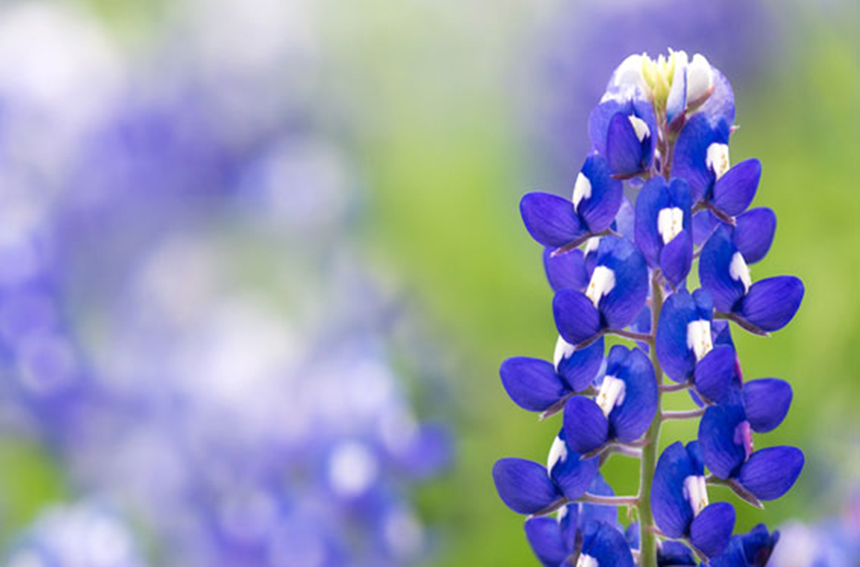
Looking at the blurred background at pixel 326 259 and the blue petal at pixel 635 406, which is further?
the blurred background at pixel 326 259

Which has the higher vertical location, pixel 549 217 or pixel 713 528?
pixel 549 217

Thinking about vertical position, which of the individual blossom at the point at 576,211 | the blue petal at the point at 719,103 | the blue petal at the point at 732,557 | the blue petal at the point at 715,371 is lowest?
the blue petal at the point at 732,557

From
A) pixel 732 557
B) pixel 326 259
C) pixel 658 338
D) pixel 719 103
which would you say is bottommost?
pixel 732 557

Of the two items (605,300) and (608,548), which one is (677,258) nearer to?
(605,300)

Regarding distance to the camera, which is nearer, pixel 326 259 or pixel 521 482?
pixel 521 482

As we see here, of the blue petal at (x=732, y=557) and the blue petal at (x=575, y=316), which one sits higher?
the blue petal at (x=575, y=316)

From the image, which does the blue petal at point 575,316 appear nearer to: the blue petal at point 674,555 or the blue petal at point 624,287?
the blue petal at point 624,287

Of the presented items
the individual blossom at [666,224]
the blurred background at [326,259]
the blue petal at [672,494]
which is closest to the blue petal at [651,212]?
the individual blossom at [666,224]

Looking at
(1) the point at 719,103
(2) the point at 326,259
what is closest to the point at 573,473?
(1) the point at 719,103
